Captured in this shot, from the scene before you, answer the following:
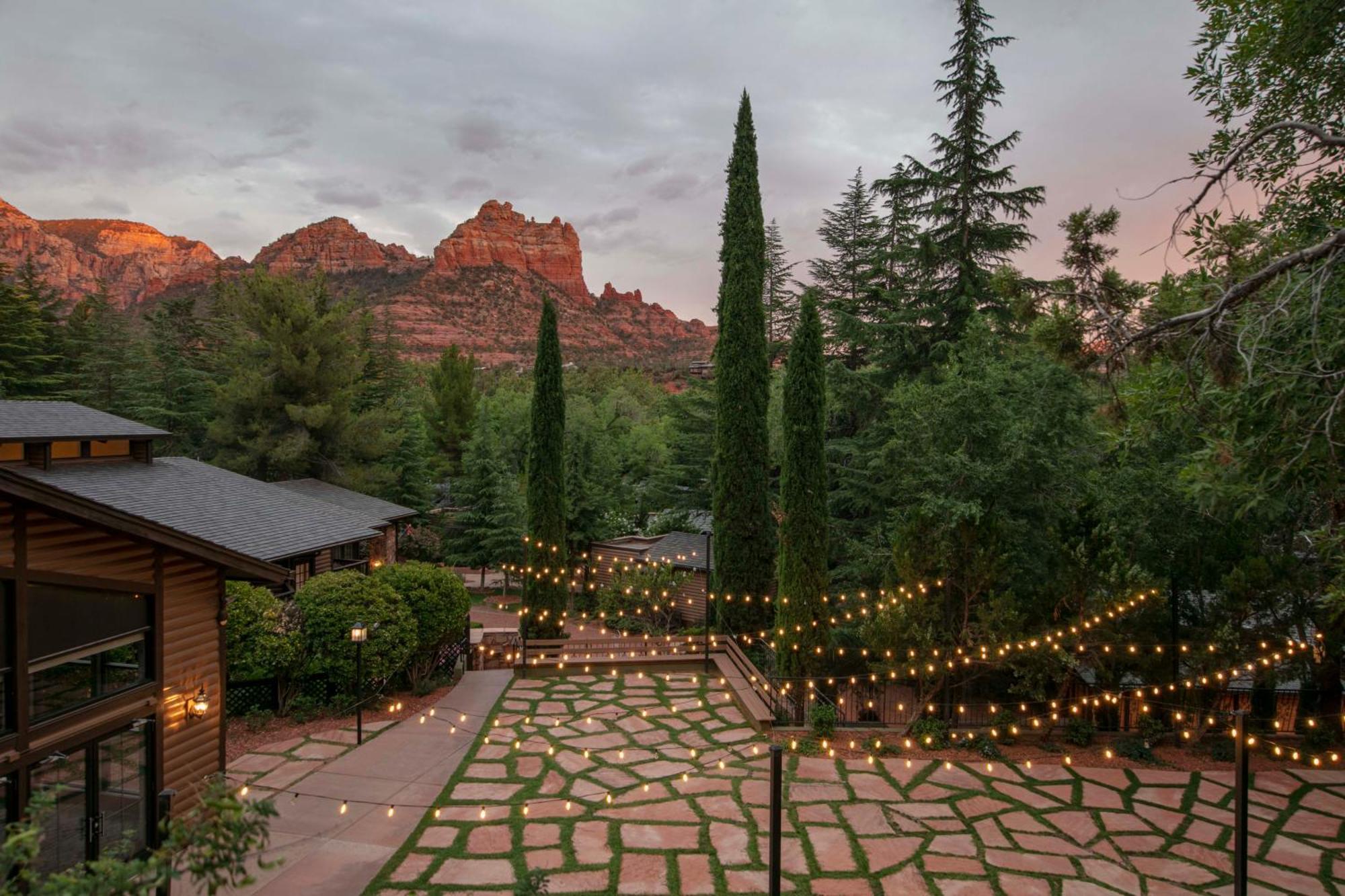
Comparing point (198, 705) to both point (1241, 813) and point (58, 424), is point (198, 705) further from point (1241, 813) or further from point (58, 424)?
point (1241, 813)

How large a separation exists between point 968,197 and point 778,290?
542 inches

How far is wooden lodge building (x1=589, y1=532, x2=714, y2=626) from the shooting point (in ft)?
63.9

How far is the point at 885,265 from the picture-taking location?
1855 centimetres

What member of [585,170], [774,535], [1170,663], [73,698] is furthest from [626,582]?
→ [585,170]

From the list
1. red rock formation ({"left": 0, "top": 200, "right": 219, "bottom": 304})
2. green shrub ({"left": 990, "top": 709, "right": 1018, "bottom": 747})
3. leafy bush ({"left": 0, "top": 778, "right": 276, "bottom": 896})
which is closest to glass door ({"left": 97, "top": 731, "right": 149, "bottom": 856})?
leafy bush ({"left": 0, "top": 778, "right": 276, "bottom": 896})

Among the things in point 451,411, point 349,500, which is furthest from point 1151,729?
point 451,411

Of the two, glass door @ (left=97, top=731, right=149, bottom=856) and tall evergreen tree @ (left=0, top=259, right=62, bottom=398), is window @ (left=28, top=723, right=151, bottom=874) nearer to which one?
glass door @ (left=97, top=731, right=149, bottom=856)

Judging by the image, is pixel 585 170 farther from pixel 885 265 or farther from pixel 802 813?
pixel 802 813

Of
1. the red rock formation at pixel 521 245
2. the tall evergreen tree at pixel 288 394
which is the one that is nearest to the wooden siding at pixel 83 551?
the tall evergreen tree at pixel 288 394

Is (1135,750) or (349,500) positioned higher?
(349,500)

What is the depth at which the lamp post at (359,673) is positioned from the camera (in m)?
9.76

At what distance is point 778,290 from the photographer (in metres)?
29.2

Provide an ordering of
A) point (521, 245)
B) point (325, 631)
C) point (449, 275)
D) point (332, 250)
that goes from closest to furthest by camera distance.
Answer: point (325, 631) → point (449, 275) → point (521, 245) → point (332, 250)

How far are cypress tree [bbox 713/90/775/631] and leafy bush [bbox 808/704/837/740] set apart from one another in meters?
4.55
